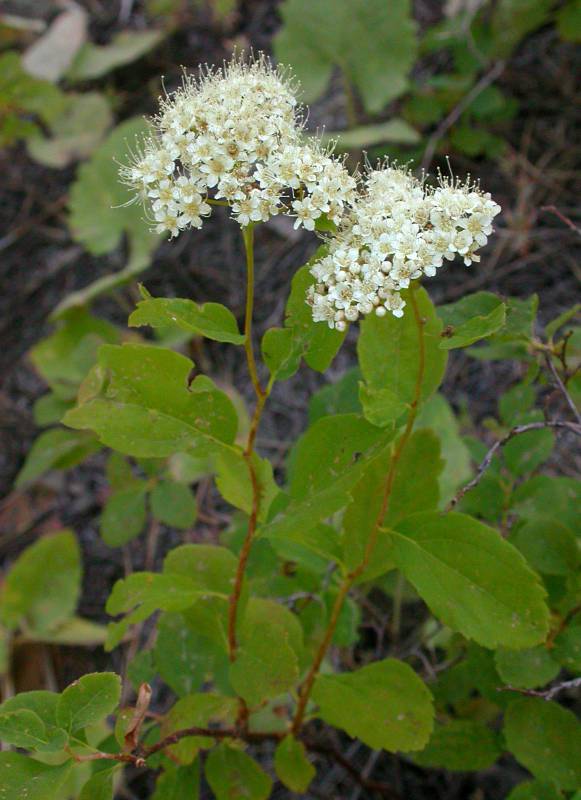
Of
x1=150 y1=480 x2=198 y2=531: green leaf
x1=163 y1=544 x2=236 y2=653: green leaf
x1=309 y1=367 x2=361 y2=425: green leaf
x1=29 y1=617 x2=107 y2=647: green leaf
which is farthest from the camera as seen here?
x1=29 y1=617 x2=107 y2=647: green leaf

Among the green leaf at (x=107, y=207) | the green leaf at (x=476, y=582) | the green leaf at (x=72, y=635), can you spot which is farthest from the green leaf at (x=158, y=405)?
the green leaf at (x=107, y=207)

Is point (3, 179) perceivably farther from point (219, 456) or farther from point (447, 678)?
point (447, 678)

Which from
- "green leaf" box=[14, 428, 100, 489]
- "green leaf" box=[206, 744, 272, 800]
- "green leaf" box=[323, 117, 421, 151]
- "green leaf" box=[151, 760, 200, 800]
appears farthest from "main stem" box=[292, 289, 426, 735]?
"green leaf" box=[323, 117, 421, 151]

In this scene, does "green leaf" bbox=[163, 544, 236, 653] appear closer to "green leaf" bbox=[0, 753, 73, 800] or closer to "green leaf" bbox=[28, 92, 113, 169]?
"green leaf" bbox=[0, 753, 73, 800]

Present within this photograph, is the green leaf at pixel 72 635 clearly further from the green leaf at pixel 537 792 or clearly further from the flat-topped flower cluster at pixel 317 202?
the flat-topped flower cluster at pixel 317 202

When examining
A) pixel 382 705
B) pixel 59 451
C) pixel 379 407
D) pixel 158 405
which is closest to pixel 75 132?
pixel 59 451

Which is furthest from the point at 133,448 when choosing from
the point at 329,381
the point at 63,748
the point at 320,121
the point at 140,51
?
the point at 140,51

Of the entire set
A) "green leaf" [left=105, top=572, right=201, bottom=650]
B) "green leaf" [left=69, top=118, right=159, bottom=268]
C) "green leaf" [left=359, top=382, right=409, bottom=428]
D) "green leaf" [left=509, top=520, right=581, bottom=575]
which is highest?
"green leaf" [left=69, top=118, right=159, bottom=268]
